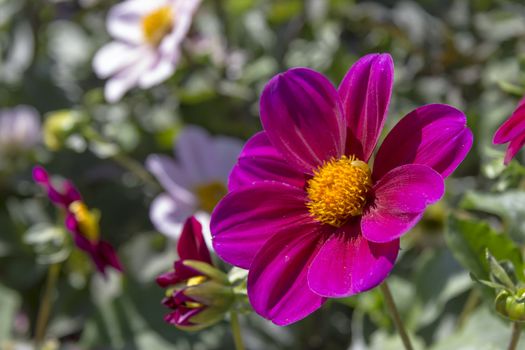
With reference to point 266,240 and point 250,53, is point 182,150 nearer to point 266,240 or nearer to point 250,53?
point 250,53

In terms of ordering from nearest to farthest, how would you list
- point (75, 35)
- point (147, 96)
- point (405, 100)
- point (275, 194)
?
point (275, 194), point (405, 100), point (147, 96), point (75, 35)

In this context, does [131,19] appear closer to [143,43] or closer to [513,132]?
[143,43]

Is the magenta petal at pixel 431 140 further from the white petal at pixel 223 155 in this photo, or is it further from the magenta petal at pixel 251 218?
the white petal at pixel 223 155

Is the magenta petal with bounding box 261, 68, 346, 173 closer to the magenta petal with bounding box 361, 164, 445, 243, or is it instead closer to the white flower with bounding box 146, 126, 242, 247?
the magenta petal with bounding box 361, 164, 445, 243

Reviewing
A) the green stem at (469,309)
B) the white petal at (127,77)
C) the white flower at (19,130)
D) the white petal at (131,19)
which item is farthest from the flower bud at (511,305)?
the white flower at (19,130)

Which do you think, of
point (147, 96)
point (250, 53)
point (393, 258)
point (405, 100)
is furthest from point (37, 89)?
point (393, 258)

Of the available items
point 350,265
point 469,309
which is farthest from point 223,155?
point 350,265
